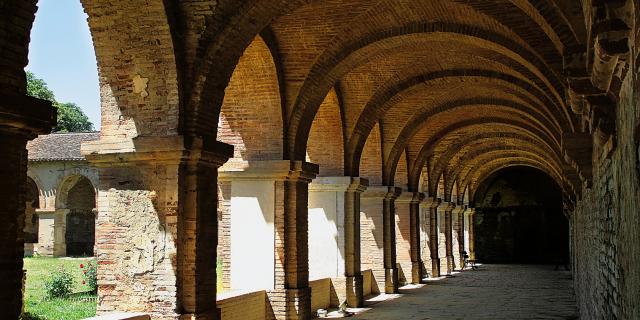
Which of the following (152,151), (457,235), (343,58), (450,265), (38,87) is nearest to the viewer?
A: (152,151)

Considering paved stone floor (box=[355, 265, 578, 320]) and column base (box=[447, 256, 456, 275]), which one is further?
column base (box=[447, 256, 456, 275])

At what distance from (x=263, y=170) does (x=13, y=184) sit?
630cm

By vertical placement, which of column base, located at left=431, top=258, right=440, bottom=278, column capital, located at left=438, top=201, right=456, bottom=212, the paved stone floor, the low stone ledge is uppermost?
column capital, located at left=438, top=201, right=456, bottom=212

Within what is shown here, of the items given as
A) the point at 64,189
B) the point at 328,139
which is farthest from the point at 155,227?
the point at 64,189

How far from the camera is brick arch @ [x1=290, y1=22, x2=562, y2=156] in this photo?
11508 millimetres

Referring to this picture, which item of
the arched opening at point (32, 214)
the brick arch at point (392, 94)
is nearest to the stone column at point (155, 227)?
the brick arch at point (392, 94)

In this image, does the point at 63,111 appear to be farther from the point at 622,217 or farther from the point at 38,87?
the point at 622,217

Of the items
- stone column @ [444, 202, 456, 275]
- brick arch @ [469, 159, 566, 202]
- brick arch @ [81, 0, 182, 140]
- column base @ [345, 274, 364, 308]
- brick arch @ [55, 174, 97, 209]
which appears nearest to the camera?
brick arch @ [81, 0, 182, 140]

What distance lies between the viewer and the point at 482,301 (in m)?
16.6

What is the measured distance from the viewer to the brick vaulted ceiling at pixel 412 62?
1025 centimetres

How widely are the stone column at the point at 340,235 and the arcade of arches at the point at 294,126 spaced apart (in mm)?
44

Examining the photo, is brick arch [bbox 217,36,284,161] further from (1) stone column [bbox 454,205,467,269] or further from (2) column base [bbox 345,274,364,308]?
(1) stone column [bbox 454,205,467,269]

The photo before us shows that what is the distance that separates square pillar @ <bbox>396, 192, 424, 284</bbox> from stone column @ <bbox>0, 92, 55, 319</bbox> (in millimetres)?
16964

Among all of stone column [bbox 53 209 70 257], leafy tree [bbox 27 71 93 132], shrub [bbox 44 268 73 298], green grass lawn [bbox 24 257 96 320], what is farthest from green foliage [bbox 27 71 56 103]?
shrub [bbox 44 268 73 298]
